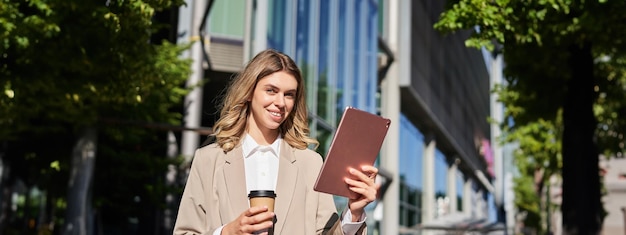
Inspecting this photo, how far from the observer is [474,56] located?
53062 mm

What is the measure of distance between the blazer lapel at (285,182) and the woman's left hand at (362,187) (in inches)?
8.3

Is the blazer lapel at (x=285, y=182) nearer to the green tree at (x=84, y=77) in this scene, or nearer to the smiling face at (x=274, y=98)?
the smiling face at (x=274, y=98)

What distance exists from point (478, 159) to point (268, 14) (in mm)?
45148

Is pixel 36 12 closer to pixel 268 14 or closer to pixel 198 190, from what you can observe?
pixel 268 14

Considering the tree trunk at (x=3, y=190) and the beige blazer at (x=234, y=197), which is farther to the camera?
the tree trunk at (x=3, y=190)

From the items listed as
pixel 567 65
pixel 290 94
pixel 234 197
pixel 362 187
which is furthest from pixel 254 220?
pixel 567 65

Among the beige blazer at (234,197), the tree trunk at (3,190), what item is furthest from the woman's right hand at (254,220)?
the tree trunk at (3,190)

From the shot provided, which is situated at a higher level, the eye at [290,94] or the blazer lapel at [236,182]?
the eye at [290,94]

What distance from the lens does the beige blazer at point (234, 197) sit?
2602 mm

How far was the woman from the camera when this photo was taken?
2.60 meters

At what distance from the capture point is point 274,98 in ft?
8.73

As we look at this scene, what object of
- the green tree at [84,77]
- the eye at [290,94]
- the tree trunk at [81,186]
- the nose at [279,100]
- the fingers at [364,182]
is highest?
the green tree at [84,77]

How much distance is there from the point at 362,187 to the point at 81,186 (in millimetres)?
11904

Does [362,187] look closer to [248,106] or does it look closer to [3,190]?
[248,106]
